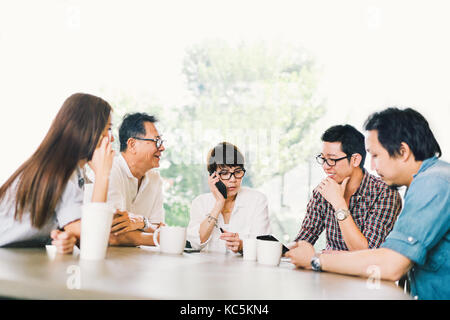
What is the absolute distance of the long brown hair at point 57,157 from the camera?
3.66ft

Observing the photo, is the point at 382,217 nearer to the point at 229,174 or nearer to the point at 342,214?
the point at 342,214

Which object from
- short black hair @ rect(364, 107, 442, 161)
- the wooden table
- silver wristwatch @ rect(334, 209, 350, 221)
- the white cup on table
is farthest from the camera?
silver wristwatch @ rect(334, 209, 350, 221)

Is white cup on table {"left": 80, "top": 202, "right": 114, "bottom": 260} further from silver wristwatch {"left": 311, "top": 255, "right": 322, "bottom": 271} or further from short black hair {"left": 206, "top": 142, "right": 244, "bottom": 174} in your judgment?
short black hair {"left": 206, "top": 142, "right": 244, "bottom": 174}

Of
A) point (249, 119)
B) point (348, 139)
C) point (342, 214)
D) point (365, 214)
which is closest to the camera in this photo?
point (342, 214)

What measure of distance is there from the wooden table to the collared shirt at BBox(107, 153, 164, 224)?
2.55 ft

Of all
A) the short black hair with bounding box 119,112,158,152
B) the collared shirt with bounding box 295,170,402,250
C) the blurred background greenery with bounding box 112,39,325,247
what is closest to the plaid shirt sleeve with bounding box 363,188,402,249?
the collared shirt with bounding box 295,170,402,250

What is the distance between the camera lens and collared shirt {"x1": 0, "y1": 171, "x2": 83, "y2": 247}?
114cm

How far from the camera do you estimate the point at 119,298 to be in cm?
67

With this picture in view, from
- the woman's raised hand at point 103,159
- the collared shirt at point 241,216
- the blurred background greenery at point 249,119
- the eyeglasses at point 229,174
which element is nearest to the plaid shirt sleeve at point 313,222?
the collared shirt at point 241,216

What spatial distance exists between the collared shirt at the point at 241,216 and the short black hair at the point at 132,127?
18.6 inches

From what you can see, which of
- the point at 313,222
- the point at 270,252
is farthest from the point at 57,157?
the point at 313,222

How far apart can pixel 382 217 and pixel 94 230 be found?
3.92ft

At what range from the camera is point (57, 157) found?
115cm

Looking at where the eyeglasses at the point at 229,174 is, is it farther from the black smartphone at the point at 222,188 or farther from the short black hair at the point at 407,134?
the short black hair at the point at 407,134
